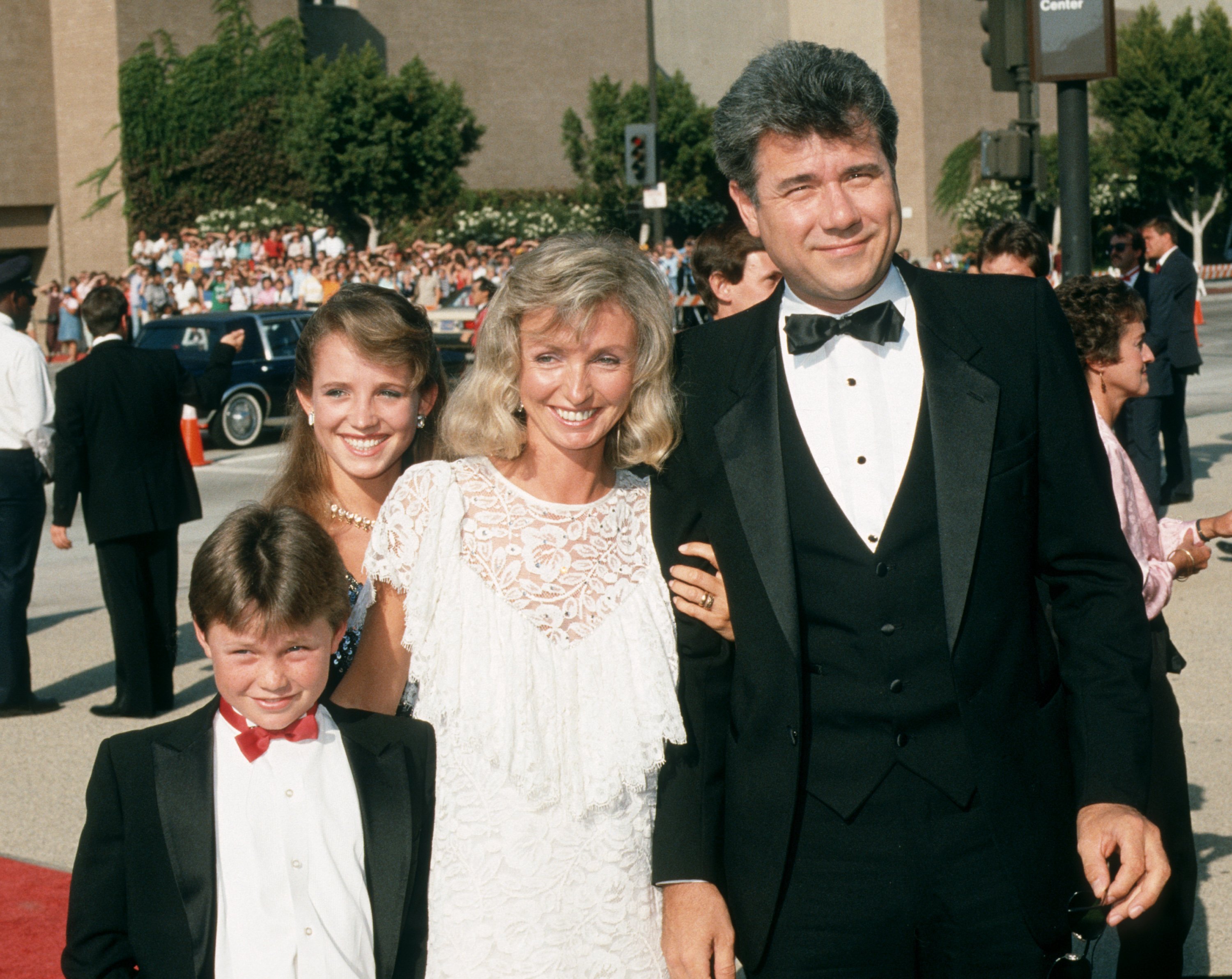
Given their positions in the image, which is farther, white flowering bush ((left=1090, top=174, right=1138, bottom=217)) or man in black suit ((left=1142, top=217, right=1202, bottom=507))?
white flowering bush ((left=1090, top=174, right=1138, bottom=217))

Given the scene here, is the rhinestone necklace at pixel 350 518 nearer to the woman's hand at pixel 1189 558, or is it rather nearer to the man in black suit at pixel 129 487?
the woman's hand at pixel 1189 558

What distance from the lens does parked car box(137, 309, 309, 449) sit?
16938 millimetres

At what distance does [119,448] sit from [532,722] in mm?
5444

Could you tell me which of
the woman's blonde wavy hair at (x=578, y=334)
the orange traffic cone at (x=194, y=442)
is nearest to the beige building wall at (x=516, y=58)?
the orange traffic cone at (x=194, y=442)

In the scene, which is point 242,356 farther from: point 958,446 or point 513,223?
point 513,223

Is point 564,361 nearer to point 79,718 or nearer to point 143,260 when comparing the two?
point 79,718

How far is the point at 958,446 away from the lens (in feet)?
8.08

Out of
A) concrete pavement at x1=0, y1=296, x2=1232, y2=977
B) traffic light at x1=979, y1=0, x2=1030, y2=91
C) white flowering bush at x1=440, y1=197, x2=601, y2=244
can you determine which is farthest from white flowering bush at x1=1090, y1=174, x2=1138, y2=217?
traffic light at x1=979, y1=0, x2=1030, y2=91

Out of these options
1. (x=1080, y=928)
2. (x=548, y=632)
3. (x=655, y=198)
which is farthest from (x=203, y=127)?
(x=1080, y=928)

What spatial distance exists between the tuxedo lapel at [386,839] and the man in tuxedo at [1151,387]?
7710 mm

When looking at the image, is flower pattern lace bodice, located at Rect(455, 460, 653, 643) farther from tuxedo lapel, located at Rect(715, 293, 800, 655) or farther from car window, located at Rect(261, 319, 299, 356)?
car window, located at Rect(261, 319, 299, 356)

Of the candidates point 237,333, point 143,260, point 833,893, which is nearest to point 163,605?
point 237,333

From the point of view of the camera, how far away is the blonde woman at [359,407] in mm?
3250

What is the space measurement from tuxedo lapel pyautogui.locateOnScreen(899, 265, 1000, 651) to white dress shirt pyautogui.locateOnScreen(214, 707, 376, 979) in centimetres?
109
